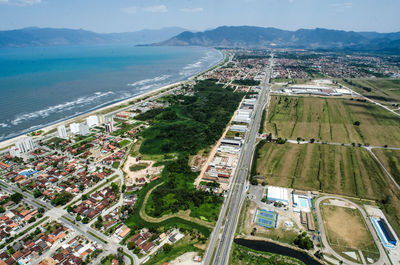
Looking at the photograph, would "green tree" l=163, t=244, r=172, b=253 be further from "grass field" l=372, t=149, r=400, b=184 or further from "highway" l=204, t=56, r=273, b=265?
"grass field" l=372, t=149, r=400, b=184

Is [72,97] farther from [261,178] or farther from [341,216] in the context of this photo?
[341,216]

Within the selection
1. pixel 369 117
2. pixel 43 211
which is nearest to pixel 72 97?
pixel 43 211

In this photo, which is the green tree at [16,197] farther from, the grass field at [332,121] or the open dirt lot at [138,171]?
the grass field at [332,121]

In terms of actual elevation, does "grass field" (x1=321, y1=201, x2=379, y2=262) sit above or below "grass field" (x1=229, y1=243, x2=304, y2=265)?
above

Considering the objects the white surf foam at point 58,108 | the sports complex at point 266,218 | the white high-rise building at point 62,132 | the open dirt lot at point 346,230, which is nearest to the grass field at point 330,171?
the open dirt lot at point 346,230

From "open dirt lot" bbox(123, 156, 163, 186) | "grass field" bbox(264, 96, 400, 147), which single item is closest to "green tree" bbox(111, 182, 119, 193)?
"open dirt lot" bbox(123, 156, 163, 186)

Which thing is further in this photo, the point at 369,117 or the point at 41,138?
the point at 369,117

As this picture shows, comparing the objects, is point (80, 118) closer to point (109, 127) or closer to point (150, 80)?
point (109, 127)
